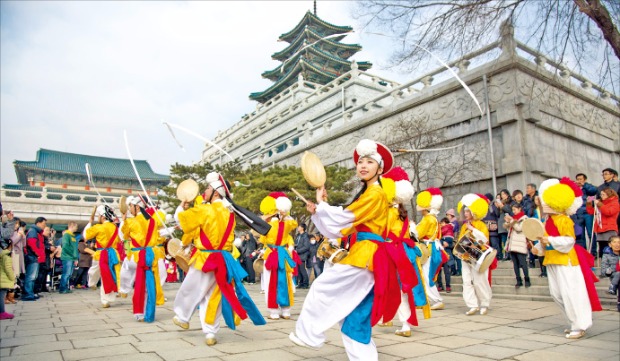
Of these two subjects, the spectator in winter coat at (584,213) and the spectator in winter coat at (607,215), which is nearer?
the spectator in winter coat at (607,215)

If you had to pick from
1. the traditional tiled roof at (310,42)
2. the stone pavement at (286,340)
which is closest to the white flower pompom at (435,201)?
the stone pavement at (286,340)

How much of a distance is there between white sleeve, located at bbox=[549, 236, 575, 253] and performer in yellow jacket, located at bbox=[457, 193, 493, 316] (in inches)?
64.8

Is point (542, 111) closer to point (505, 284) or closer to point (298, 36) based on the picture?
point (505, 284)

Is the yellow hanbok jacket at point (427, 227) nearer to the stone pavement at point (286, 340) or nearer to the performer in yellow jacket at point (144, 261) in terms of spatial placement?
the stone pavement at point (286, 340)

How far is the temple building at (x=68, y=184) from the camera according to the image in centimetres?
3084

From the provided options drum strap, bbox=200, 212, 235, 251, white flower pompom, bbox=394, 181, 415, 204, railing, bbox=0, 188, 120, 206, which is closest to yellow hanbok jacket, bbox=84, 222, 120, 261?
drum strap, bbox=200, 212, 235, 251

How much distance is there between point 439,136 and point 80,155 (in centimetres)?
4508

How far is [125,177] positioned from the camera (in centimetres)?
4531

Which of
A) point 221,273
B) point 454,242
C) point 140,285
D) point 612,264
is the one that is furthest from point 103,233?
point 612,264

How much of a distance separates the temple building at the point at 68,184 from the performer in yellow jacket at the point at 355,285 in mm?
31169

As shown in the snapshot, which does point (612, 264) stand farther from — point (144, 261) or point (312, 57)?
point (312, 57)

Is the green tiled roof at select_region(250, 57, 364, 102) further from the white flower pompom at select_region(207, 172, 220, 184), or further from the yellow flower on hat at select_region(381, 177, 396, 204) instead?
the white flower pompom at select_region(207, 172, 220, 184)

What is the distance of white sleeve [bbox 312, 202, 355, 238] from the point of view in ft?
10.5

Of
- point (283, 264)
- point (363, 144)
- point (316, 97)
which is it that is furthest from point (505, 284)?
point (316, 97)
